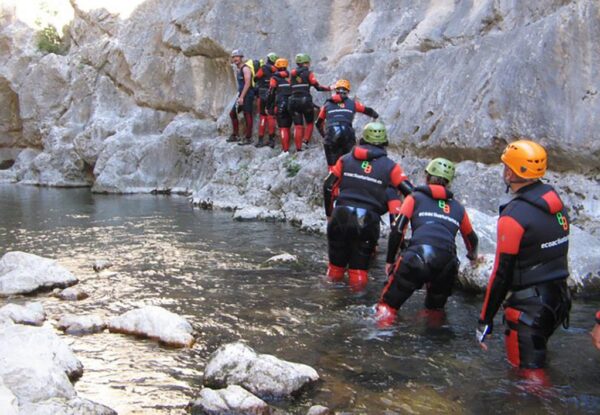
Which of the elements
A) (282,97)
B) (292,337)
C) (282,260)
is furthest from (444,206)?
(282,97)

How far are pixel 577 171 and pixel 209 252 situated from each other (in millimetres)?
5332

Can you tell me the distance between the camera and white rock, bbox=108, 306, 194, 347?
5.36m

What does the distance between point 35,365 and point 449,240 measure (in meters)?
3.62

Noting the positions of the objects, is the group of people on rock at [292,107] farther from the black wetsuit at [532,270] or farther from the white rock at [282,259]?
the black wetsuit at [532,270]

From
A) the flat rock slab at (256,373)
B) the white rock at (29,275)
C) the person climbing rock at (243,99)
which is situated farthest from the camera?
the person climbing rock at (243,99)

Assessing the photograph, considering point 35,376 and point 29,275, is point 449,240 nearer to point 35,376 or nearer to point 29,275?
point 35,376

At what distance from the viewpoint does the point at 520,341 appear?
466 cm

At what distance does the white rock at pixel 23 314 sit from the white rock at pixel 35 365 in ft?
4.12

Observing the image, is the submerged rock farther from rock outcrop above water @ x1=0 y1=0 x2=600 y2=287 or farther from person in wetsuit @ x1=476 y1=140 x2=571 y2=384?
person in wetsuit @ x1=476 y1=140 x2=571 y2=384

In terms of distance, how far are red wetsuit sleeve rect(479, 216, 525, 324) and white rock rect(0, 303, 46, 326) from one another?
3.95 metres

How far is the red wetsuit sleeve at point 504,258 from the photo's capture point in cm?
443

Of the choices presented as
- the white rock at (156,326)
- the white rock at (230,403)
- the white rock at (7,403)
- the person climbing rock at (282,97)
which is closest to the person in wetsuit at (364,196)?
the white rock at (156,326)

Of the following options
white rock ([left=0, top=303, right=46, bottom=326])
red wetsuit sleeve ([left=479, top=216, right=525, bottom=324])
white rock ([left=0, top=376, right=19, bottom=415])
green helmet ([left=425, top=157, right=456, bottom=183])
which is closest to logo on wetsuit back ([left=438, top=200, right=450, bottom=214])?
green helmet ([left=425, top=157, right=456, bottom=183])

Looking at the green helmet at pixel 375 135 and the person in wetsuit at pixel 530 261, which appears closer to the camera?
the person in wetsuit at pixel 530 261
